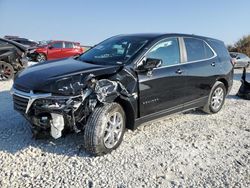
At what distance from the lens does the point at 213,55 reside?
689 centimetres

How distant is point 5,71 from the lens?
417 inches

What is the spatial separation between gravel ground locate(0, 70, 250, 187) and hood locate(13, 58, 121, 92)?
93 cm

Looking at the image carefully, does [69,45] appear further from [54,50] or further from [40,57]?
[40,57]

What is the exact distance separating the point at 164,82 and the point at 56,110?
1.95 meters

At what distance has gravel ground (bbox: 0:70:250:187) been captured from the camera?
3.91 metres

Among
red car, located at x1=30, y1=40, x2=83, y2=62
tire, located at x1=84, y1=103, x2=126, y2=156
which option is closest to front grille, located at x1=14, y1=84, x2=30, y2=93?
tire, located at x1=84, y1=103, x2=126, y2=156

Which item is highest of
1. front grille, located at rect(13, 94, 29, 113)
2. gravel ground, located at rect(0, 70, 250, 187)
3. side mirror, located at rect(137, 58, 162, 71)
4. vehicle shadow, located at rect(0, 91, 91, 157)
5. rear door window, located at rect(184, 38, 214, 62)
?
rear door window, located at rect(184, 38, 214, 62)

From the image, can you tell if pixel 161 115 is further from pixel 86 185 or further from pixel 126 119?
pixel 86 185

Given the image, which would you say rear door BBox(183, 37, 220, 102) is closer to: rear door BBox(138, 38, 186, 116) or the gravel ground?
rear door BBox(138, 38, 186, 116)

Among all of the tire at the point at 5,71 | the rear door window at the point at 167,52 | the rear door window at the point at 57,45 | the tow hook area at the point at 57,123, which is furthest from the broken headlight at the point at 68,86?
the rear door window at the point at 57,45

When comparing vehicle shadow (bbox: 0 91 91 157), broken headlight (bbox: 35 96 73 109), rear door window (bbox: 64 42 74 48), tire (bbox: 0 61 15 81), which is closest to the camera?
broken headlight (bbox: 35 96 73 109)

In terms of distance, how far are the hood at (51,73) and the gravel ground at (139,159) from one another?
3.04ft

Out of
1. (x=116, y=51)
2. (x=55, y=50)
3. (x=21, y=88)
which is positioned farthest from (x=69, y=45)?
(x=21, y=88)

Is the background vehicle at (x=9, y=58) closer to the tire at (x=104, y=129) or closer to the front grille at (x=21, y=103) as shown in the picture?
the front grille at (x=21, y=103)
